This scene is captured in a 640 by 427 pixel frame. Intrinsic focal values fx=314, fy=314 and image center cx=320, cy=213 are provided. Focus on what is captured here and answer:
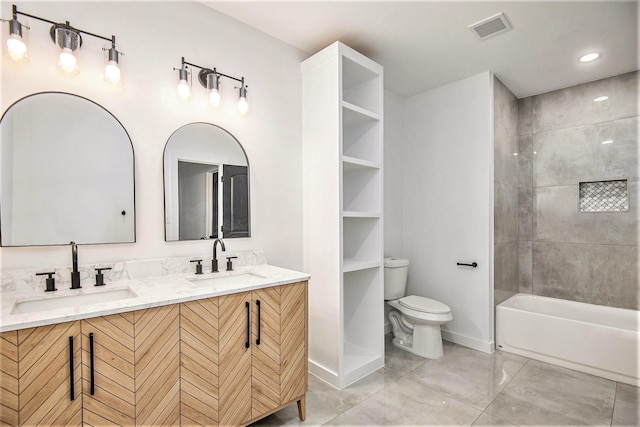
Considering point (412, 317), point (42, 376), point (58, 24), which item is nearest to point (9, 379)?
point (42, 376)

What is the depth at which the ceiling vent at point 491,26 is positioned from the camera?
2203 mm

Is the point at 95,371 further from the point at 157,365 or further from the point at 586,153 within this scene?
the point at 586,153

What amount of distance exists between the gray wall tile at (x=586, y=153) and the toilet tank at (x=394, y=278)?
1.88 m

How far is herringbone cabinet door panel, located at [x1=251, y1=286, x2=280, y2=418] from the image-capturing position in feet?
5.63

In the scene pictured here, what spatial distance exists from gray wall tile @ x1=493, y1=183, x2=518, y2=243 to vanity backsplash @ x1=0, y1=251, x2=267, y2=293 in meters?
2.36

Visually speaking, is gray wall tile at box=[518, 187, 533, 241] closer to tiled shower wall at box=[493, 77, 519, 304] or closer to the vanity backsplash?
tiled shower wall at box=[493, 77, 519, 304]

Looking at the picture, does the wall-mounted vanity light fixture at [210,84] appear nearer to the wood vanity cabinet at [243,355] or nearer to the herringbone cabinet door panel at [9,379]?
the wood vanity cabinet at [243,355]

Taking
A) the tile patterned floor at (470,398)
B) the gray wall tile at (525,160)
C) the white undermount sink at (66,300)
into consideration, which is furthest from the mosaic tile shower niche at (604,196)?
the white undermount sink at (66,300)

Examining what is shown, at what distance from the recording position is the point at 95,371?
1.24 meters

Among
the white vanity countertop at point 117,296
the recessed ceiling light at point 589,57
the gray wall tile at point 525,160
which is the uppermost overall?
the recessed ceiling light at point 589,57

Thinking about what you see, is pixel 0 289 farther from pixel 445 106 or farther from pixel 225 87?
pixel 445 106

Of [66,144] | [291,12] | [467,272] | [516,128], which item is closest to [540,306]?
[467,272]

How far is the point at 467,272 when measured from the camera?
314 centimetres

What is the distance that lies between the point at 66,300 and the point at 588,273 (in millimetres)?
4315
